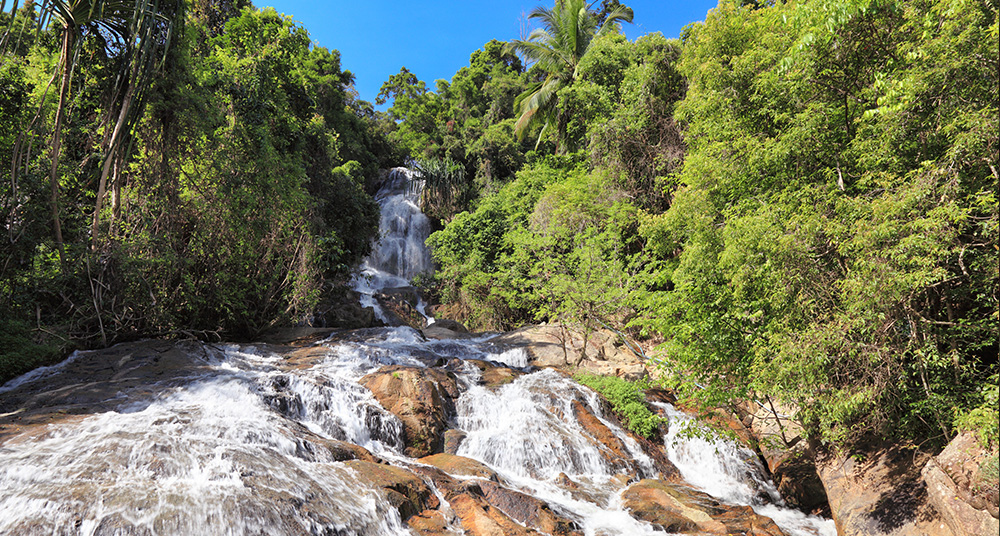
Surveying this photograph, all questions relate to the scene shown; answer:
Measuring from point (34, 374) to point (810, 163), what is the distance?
41.1ft

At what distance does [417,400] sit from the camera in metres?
8.41

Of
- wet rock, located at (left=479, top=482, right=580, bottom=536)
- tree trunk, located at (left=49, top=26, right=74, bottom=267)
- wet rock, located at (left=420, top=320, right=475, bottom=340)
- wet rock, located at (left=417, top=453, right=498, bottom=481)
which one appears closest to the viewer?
wet rock, located at (left=479, top=482, right=580, bottom=536)

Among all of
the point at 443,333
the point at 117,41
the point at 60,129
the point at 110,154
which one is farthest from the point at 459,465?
→ the point at 117,41

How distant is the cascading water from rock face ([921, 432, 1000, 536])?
60.3 ft

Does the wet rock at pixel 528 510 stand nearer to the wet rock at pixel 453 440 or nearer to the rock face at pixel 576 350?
the wet rock at pixel 453 440

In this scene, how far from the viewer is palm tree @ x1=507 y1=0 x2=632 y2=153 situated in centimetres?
2016

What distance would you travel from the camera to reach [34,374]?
288 inches

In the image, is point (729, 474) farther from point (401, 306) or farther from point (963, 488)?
point (401, 306)

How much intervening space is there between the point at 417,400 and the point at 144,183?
7793 mm

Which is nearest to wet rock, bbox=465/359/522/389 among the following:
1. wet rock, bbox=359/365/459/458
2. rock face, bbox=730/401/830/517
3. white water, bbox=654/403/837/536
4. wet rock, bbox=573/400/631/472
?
wet rock, bbox=359/365/459/458

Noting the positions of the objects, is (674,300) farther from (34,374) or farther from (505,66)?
(505,66)

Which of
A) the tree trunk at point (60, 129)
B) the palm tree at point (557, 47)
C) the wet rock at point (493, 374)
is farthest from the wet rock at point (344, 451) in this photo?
the palm tree at point (557, 47)

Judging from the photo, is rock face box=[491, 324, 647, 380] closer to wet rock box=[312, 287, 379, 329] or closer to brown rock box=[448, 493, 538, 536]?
wet rock box=[312, 287, 379, 329]

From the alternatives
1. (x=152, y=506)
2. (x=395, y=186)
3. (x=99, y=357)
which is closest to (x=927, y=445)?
(x=152, y=506)
